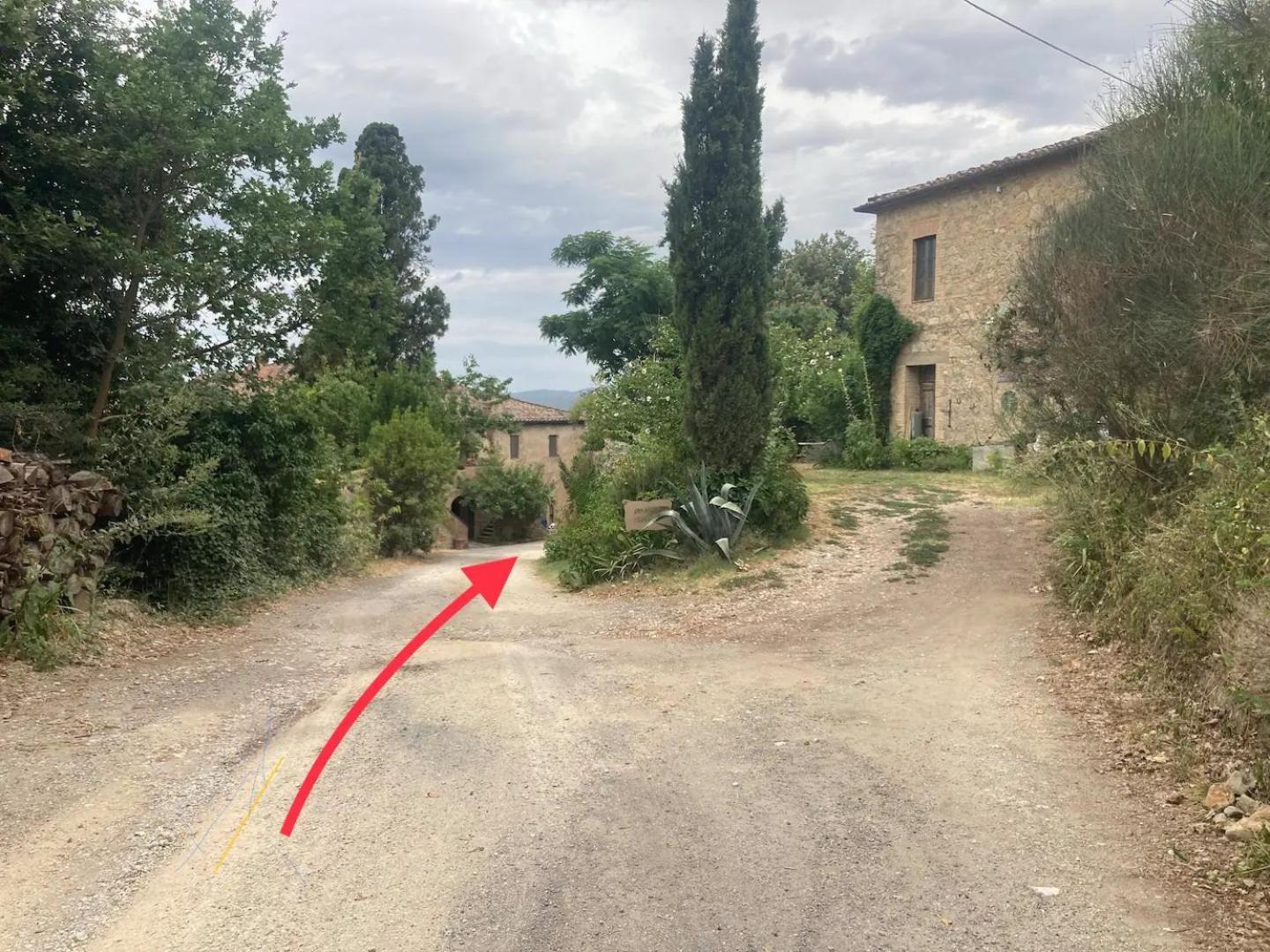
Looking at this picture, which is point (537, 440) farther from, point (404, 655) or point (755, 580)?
point (404, 655)

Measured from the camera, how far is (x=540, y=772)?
18.5ft

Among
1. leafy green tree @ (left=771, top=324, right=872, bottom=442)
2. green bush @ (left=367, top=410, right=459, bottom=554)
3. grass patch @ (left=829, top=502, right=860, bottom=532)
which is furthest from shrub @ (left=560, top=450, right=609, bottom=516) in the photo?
leafy green tree @ (left=771, top=324, right=872, bottom=442)

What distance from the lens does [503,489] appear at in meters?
36.8

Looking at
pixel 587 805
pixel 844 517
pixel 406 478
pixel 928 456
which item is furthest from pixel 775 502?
pixel 406 478

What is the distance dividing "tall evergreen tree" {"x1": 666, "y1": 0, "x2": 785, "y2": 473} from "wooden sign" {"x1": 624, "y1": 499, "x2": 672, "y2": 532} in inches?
37.6

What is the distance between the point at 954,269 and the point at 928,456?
442cm

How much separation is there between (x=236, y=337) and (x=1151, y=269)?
31.5ft

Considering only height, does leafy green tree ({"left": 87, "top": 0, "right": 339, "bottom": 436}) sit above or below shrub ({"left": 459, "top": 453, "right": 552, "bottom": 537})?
above

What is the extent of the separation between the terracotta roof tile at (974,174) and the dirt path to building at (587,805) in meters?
13.8

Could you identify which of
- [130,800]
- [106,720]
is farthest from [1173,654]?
[106,720]

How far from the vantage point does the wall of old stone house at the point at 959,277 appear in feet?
70.0

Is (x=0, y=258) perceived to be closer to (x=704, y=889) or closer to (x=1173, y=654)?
(x=704, y=889)

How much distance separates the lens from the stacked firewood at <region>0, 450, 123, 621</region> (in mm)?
8094

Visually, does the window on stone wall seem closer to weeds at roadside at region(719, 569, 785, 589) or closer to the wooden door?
the wooden door
